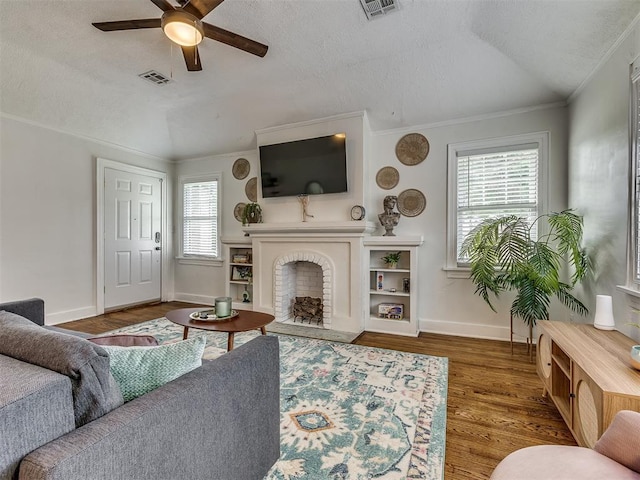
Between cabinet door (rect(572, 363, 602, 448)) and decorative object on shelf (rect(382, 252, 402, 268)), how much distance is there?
2.21 m

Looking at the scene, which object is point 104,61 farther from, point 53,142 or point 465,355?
point 465,355

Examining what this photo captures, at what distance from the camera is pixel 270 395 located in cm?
141

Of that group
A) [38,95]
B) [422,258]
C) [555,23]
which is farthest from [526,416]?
[38,95]

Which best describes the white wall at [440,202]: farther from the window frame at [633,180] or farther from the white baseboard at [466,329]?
the window frame at [633,180]

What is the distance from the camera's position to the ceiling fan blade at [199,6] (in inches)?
75.6

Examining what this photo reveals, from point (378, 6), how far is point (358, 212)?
2.00m

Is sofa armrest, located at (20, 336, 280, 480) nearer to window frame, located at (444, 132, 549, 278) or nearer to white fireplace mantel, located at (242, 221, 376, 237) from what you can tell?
white fireplace mantel, located at (242, 221, 376, 237)

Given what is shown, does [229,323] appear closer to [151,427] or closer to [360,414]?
[360,414]

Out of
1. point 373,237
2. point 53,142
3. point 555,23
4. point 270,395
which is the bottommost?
point 270,395

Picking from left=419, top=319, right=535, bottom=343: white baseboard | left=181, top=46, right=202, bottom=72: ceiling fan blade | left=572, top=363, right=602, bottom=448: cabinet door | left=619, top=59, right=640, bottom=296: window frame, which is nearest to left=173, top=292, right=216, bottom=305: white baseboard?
left=419, top=319, right=535, bottom=343: white baseboard

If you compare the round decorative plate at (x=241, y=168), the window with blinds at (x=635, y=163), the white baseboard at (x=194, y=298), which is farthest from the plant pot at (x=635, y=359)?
the white baseboard at (x=194, y=298)

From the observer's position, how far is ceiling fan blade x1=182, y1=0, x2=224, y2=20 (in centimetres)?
192

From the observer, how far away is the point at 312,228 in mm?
3867

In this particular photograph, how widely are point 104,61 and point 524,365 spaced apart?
497 centimetres
